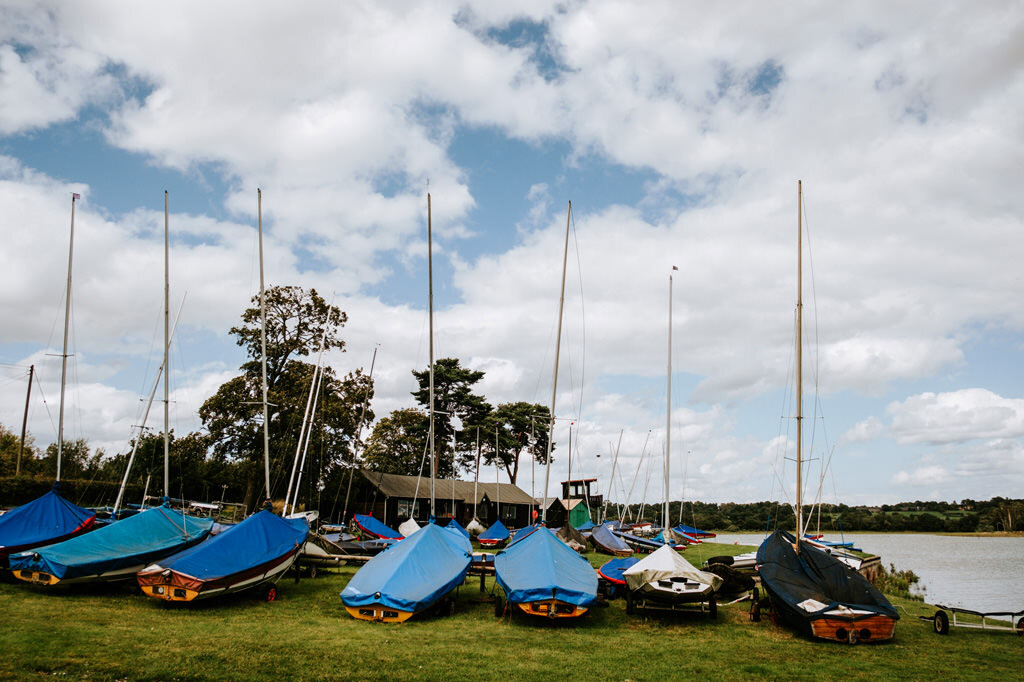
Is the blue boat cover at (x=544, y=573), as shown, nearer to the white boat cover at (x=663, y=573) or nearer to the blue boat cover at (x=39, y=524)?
the white boat cover at (x=663, y=573)

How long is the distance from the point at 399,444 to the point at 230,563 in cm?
4816

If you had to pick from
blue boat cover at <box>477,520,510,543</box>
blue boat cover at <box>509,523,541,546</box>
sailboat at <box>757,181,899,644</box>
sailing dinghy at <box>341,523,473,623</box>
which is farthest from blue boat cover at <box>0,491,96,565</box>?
blue boat cover at <box>477,520,510,543</box>

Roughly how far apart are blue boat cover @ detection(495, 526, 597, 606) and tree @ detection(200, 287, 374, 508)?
28222 mm

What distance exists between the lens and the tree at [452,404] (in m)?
63.1

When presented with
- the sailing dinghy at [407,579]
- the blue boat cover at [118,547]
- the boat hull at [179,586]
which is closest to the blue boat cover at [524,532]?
the sailing dinghy at [407,579]

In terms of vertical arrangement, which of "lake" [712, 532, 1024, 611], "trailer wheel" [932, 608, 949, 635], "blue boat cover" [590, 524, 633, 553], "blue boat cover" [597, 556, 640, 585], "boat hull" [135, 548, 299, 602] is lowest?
"lake" [712, 532, 1024, 611]

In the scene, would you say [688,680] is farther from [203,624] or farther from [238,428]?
[238,428]

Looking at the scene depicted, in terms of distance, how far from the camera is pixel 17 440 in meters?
56.7

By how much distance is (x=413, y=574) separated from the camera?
1569 cm

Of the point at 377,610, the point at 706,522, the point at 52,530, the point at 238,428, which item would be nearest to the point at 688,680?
the point at 377,610

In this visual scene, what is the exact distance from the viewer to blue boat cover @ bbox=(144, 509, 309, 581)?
15.3 metres

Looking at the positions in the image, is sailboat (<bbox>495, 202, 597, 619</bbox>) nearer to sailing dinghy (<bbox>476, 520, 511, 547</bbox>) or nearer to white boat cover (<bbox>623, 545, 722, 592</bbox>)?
white boat cover (<bbox>623, 545, 722, 592</bbox>)

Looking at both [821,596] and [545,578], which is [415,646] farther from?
[821,596]

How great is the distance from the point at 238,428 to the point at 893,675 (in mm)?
41773
